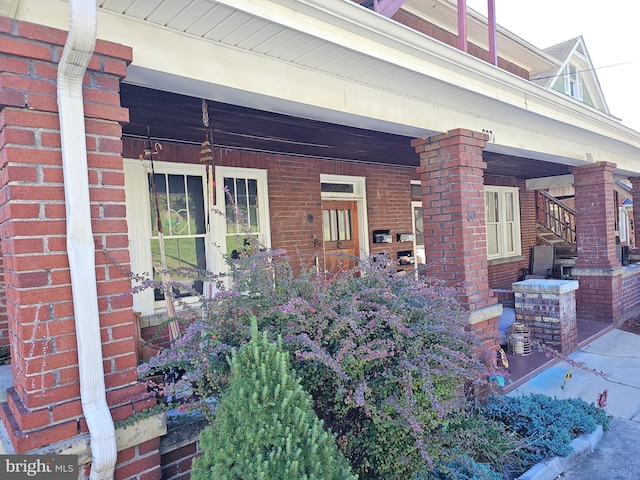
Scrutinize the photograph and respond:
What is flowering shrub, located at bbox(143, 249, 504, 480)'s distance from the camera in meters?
2.13

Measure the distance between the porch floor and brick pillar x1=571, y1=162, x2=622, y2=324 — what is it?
0.30 metres

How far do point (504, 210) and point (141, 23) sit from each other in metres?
10.2

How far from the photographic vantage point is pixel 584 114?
5465mm

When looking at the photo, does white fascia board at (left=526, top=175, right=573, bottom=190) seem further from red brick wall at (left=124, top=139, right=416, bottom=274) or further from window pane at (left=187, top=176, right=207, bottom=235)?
window pane at (left=187, top=176, right=207, bottom=235)

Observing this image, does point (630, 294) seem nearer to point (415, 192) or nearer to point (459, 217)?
point (415, 192)

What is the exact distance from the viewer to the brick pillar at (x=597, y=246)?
697cm

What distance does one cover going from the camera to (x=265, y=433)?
1.61m

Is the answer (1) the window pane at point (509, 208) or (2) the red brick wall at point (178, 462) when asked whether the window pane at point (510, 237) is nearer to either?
(1) the window pane at point (509, 208)

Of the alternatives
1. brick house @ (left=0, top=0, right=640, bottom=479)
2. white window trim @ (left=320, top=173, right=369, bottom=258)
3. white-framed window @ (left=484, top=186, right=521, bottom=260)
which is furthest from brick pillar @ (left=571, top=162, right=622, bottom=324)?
white window trim @ (left=320, top=173, right=369, bottom=258)

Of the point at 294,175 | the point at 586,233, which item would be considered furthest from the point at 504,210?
the point at 294,175

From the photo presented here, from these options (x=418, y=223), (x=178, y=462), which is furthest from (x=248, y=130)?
(x=418, y=223)

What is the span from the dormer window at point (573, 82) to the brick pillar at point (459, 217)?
7.37 meters

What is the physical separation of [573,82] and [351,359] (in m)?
11.1

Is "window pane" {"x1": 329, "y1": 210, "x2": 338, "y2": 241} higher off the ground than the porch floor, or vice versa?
"window pane" {"x1": 329, "y1": 210, "x2": 338, "y2": 241}
